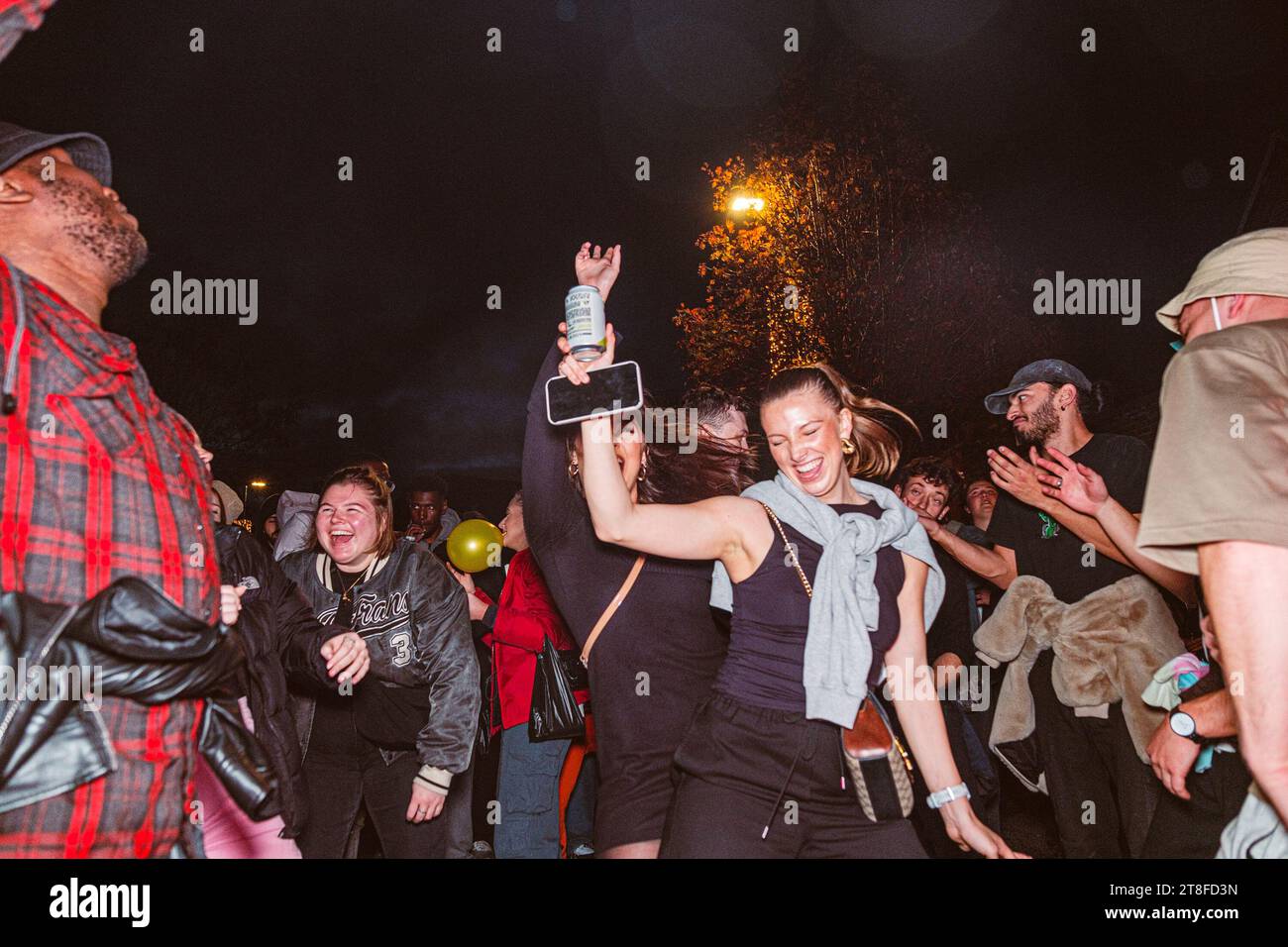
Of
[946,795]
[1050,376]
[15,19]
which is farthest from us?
[1050,376]

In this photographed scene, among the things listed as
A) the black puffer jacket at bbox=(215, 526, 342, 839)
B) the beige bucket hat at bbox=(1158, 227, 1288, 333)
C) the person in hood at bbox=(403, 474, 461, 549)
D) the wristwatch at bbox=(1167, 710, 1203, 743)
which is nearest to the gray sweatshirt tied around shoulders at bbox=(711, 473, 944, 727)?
the wristwatch at bbox=(1167, 710, 1203, 743)

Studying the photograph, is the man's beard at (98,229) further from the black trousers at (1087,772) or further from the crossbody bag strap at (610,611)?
the black trousers at (1087,772)

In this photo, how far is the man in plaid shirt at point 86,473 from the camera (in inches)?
84.0

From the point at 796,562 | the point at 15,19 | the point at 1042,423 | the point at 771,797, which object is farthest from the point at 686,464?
the point at 15,19


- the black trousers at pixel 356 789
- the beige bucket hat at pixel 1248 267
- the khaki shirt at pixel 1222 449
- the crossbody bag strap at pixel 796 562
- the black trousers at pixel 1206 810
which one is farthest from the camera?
the black trousers at pixel 356 789

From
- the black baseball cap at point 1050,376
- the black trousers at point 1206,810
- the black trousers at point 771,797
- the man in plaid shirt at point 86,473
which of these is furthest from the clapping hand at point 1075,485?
the man in plaid shirt at point 86,473

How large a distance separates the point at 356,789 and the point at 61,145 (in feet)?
9.47

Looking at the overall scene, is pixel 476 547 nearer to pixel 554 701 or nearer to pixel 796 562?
pixel 554 701

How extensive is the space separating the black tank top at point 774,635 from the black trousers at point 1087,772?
6.89 feet

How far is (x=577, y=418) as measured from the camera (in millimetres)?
2885

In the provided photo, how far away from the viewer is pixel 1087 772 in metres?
4.67

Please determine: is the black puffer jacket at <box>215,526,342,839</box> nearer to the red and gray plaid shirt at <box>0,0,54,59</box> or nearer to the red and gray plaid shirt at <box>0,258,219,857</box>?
the red and gray plaid shirt at <box>0,258,219,857</box>

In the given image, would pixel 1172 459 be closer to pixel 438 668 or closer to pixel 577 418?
pixel 577 418
